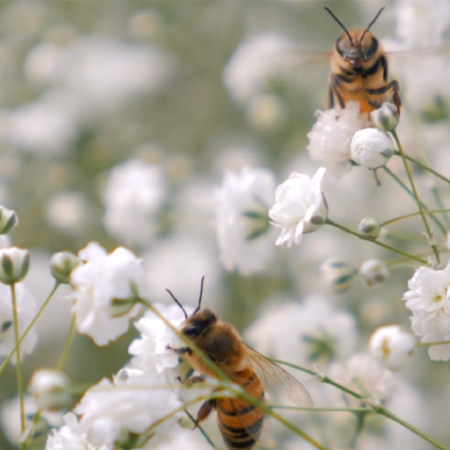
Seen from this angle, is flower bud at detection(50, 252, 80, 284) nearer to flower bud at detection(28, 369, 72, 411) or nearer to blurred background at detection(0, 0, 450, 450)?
flower bud at detection(28, 369, 72, 411)

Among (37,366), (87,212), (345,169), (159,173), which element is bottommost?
(37,366)

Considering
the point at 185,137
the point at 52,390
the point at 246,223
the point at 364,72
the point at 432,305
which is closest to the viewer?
the point at 52,390

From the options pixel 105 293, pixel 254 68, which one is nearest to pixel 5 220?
pixel 105 293

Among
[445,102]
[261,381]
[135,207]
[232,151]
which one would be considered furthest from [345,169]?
[232,151]

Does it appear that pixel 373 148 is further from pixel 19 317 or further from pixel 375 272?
pixel 19 317

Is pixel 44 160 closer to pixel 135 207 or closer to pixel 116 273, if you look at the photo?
pixel 135 207

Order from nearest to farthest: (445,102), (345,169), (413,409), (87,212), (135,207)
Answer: (345,169), (445,102), (413,409), (135,207), (87,212)
